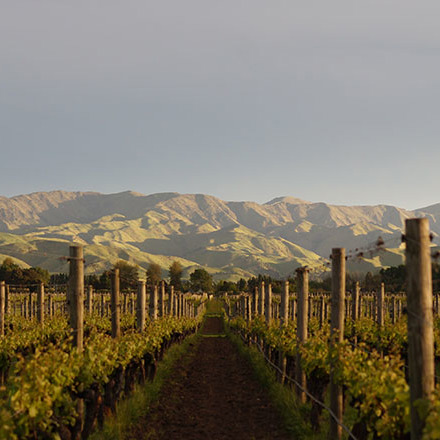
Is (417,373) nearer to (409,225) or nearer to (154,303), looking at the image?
(409,225)

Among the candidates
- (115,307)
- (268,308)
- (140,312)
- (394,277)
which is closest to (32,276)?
(394,277)

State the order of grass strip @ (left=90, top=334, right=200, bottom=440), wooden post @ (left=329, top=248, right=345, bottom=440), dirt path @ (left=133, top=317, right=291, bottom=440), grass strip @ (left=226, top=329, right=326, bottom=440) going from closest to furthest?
wooden post @ (left=329, top=248, right=345, bottom=440) → grass strip @ (left=90, top=334, right=200, bottom=440) → grass strip @ (left=226, top=329, right=326, bottom=440) → dirt path @ (left=133, top=317, right=291, bottom=440)

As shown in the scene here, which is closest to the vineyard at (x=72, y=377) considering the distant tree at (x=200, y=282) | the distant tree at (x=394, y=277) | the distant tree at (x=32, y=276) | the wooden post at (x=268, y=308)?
the wooden post at (x=268, y=308)

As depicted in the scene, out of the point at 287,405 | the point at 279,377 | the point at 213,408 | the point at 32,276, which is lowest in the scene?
the point at 213,408

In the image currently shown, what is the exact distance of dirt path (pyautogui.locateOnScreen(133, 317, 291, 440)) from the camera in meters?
11.3

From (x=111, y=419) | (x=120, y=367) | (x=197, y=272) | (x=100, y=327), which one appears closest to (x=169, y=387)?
(x=120, y=367)

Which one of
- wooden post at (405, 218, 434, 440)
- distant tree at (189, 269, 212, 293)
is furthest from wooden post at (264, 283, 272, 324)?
distant tree at (189, 269, 212, 293)

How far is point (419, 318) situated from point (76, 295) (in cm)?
736

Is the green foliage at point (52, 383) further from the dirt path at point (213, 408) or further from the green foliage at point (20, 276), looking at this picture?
the green foliage at point (20, 276)

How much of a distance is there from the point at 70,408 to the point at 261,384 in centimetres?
973

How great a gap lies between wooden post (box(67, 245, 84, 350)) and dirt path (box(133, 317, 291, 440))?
2.47 m

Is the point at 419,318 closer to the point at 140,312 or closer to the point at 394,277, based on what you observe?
the point at 140,312

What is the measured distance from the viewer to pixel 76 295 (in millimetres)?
10977

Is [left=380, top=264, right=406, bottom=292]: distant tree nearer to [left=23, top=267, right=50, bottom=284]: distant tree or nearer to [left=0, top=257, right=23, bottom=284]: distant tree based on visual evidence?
[left=23, top=267, right=50, bottom=284]: distant tree
